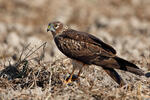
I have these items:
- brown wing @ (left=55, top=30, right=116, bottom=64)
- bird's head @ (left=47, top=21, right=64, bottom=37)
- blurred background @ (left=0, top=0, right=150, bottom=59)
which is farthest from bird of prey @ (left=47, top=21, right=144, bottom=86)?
blurred background @ (left=0, top=0, right=150, bottom=59)

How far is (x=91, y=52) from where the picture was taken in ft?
21.5

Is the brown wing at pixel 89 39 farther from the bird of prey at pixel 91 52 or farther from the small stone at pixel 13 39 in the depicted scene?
the small stone at pixel 13 39

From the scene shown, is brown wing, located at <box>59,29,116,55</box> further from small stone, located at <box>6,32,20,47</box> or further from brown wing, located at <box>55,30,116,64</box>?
small stone, located at <box>6,32,20,47</box>

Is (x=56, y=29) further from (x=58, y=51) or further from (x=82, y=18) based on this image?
(x=82, y=18)

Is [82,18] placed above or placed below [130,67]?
above

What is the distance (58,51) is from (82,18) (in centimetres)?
653

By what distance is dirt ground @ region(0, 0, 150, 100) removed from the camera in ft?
19.6

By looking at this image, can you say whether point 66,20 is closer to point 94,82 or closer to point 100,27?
point 100,27

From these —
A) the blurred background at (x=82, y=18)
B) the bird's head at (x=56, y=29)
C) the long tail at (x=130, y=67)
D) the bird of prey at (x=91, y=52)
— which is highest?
the blurred background at (x=82, y=18)

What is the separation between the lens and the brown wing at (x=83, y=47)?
6.46 meters

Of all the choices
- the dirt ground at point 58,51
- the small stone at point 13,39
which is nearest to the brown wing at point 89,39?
the dirt ground at point 58,51

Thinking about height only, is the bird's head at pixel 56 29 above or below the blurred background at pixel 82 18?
below

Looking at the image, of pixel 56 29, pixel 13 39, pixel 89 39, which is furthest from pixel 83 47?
pixel 13 39

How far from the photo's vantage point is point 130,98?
5863 mm
